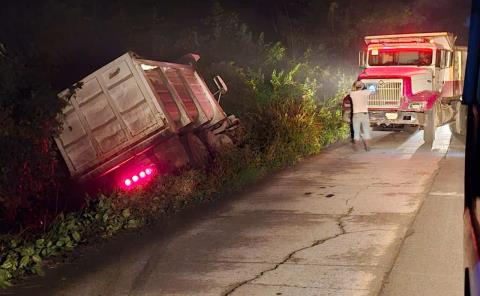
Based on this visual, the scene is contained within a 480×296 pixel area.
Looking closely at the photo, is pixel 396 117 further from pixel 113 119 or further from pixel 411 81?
pixel 113 119

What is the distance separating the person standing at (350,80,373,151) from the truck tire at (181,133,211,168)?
5.13 m

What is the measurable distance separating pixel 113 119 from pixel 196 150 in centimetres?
157

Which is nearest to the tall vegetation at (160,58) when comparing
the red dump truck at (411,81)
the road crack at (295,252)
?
the red dump truck at (411,81)

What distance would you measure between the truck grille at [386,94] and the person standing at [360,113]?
1.22 m

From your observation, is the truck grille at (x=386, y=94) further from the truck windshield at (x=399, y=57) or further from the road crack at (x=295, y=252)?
the road crack at (x=295, y=252)

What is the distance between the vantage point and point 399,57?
1783 centimetres

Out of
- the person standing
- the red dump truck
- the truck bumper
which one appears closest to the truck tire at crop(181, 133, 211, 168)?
the person standing

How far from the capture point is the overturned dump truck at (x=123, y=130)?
10188mm

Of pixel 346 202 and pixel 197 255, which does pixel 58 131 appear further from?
pixel 346 202

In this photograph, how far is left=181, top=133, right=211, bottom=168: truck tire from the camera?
10875mm

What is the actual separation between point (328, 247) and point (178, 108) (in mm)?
5023

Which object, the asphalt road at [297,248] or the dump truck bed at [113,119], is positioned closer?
the asphalt road at [297,248]

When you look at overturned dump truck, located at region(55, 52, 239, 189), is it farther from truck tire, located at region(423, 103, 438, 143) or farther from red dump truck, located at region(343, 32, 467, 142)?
truck tire, located at region(423, 103, 438, 143)

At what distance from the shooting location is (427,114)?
16281 millimetres
